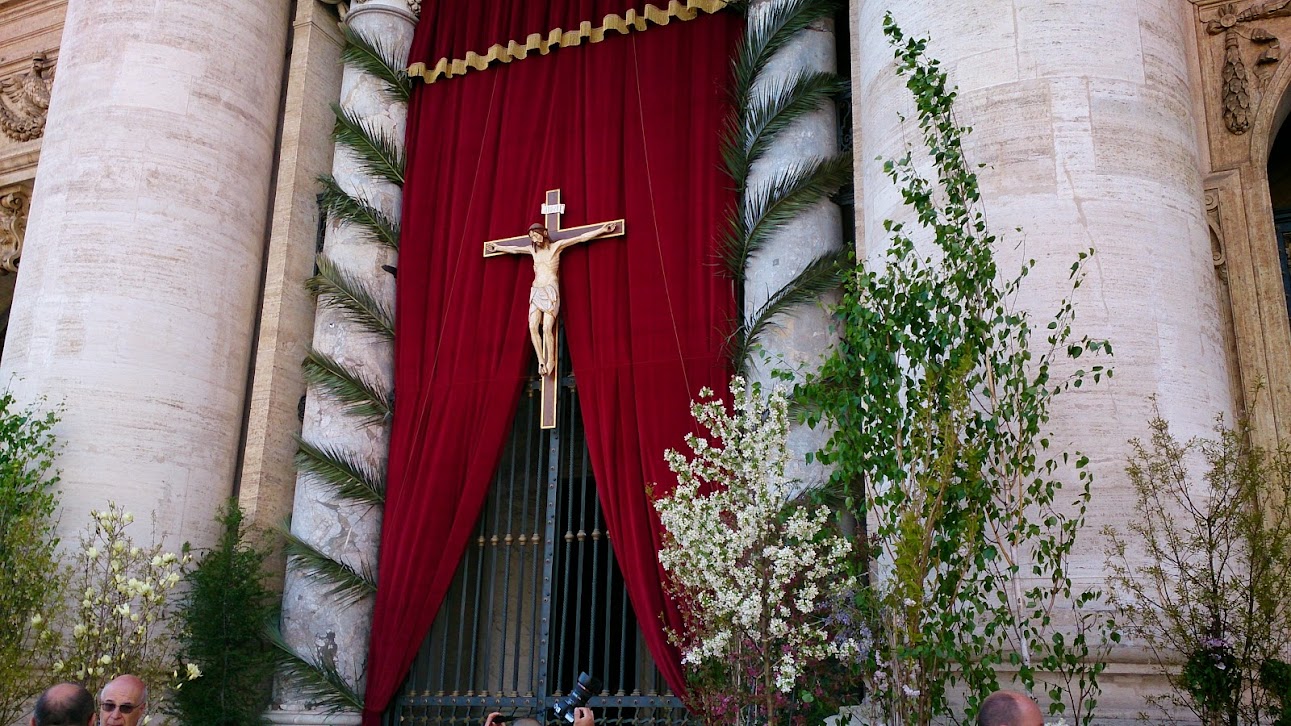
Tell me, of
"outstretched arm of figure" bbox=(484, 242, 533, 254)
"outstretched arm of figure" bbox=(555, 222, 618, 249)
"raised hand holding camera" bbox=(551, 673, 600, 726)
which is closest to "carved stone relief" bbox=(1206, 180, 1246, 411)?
"outstretched arm of figure" bbox=(555, 222, 618, 249)

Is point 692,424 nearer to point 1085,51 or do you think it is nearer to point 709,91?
point 709,91

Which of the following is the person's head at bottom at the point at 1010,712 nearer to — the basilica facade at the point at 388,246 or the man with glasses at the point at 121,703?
the basilica facade at the point at 388,246

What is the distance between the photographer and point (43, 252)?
330 inches

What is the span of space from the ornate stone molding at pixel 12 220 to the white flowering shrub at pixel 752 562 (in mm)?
7609

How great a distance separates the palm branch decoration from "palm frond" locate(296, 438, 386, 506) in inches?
104

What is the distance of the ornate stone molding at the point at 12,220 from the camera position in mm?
10695

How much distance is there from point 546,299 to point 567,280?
220 mm

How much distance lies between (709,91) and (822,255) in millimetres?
1436

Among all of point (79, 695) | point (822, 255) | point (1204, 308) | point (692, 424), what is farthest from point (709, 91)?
point (79, 695)

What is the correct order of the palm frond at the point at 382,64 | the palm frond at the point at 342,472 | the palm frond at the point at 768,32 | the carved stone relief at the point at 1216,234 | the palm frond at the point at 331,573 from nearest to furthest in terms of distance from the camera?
the carved stone relief at the point at 1216,234 < the palm frond at the point at 768,32 < the palm frond at the point at 331,573 < the palm frond at the point at 342,472 < the palm frond at the point at 382,64

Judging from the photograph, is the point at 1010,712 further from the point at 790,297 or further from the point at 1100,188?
the point at 790,297

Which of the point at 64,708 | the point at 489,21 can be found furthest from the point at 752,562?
the point at 489,21

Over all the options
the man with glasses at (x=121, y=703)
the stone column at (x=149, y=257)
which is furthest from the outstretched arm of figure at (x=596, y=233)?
the man with glasses at (x=121, y=703)

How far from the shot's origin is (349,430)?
846cm
